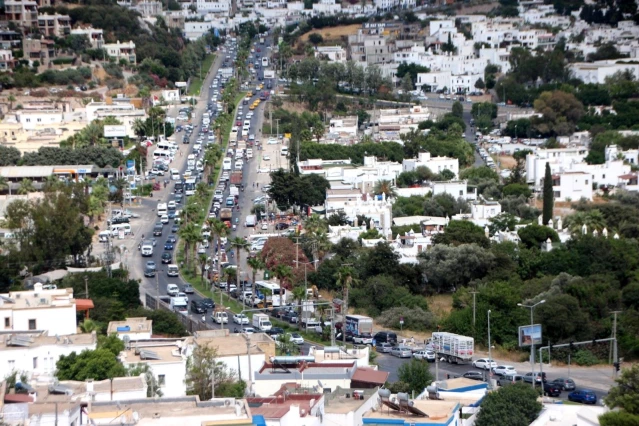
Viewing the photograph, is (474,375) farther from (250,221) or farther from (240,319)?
(250,221)

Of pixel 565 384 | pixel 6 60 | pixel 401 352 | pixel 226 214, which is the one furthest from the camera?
pixel 6 60

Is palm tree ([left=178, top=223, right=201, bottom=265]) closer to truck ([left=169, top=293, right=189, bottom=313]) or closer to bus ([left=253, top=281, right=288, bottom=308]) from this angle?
bus ([left=253, top=281, right=288, bottom=308])

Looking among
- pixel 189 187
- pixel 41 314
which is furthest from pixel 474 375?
pixel 189 187

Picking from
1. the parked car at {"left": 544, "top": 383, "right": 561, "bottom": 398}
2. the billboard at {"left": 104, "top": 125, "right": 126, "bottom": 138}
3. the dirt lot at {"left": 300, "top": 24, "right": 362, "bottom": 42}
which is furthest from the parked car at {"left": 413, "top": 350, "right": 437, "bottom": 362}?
the dirt lot at {"left": 300, "top": 24, "right": 362, "bottom": 42}

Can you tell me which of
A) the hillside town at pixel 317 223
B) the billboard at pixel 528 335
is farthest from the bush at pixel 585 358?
the billboard at pixel 528 335

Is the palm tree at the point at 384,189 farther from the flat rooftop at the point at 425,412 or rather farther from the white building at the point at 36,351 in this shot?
the flat rooftop at the point at 425,412

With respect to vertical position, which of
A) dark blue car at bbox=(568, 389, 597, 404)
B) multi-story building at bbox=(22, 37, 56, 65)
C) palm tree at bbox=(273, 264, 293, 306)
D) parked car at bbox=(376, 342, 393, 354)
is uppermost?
multi-story building at bbox=(22, 37, 56, 65)
